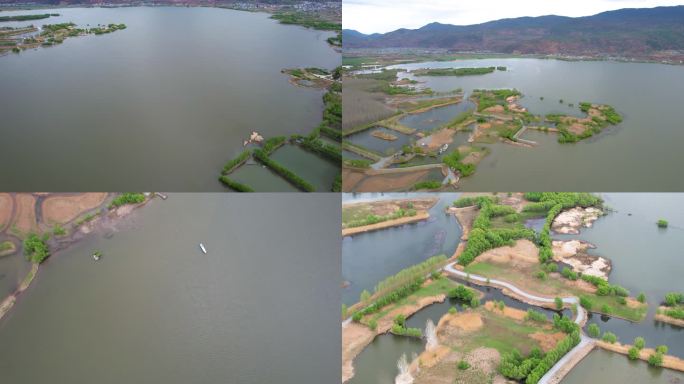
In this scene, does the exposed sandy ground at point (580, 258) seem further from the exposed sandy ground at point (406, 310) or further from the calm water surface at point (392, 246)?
the exposed sandy ground at point (406, 310)

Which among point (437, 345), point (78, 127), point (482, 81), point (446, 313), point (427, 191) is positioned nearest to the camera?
point (437, 345)

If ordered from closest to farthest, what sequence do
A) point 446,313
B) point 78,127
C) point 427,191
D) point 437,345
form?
point 437,345, point 446,313, point 427,191, point 78,127

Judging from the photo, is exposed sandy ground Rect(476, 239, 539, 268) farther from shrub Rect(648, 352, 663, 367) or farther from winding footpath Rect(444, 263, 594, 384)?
shrub Rect(648, 352, 663, 367)

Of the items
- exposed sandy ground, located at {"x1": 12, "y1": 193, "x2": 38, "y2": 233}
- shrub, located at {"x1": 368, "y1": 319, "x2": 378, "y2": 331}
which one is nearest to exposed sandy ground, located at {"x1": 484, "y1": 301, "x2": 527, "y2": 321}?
shrub, located at {"x1": 368, "y1": 319, "x2": 378, "y2": 331}

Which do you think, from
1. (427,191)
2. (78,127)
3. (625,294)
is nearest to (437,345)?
(625,294)

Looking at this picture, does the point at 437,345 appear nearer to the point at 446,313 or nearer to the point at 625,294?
the point at 446,313

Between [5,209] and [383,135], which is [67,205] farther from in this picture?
[383,135]

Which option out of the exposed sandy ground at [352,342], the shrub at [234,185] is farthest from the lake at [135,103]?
the exposed sandy ground at [352,342]
